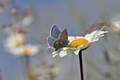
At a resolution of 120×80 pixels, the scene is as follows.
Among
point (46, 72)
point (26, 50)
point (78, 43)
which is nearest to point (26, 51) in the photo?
point (26, 50)

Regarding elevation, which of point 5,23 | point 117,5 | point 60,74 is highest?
point 117,5

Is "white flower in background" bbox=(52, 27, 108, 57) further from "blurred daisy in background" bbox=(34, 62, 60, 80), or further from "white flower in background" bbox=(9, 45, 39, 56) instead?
"white flower in background" bbox=(9, 45, 39, 56)

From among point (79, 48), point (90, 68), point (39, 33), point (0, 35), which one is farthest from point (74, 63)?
point (79, 48)

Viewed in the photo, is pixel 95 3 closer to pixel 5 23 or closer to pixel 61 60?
pixel 61 60

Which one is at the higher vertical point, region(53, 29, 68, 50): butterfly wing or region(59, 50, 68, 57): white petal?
region(53, 29, 68, 50): butterfly wing

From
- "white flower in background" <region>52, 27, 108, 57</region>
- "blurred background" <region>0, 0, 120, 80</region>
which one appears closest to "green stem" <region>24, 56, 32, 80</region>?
"blurred background" <region>0, 0, 120, 80</region>

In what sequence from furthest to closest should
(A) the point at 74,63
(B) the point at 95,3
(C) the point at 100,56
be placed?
(B) the point at 95,3, (C) the point at 100,56, (A) the point at 74,63
